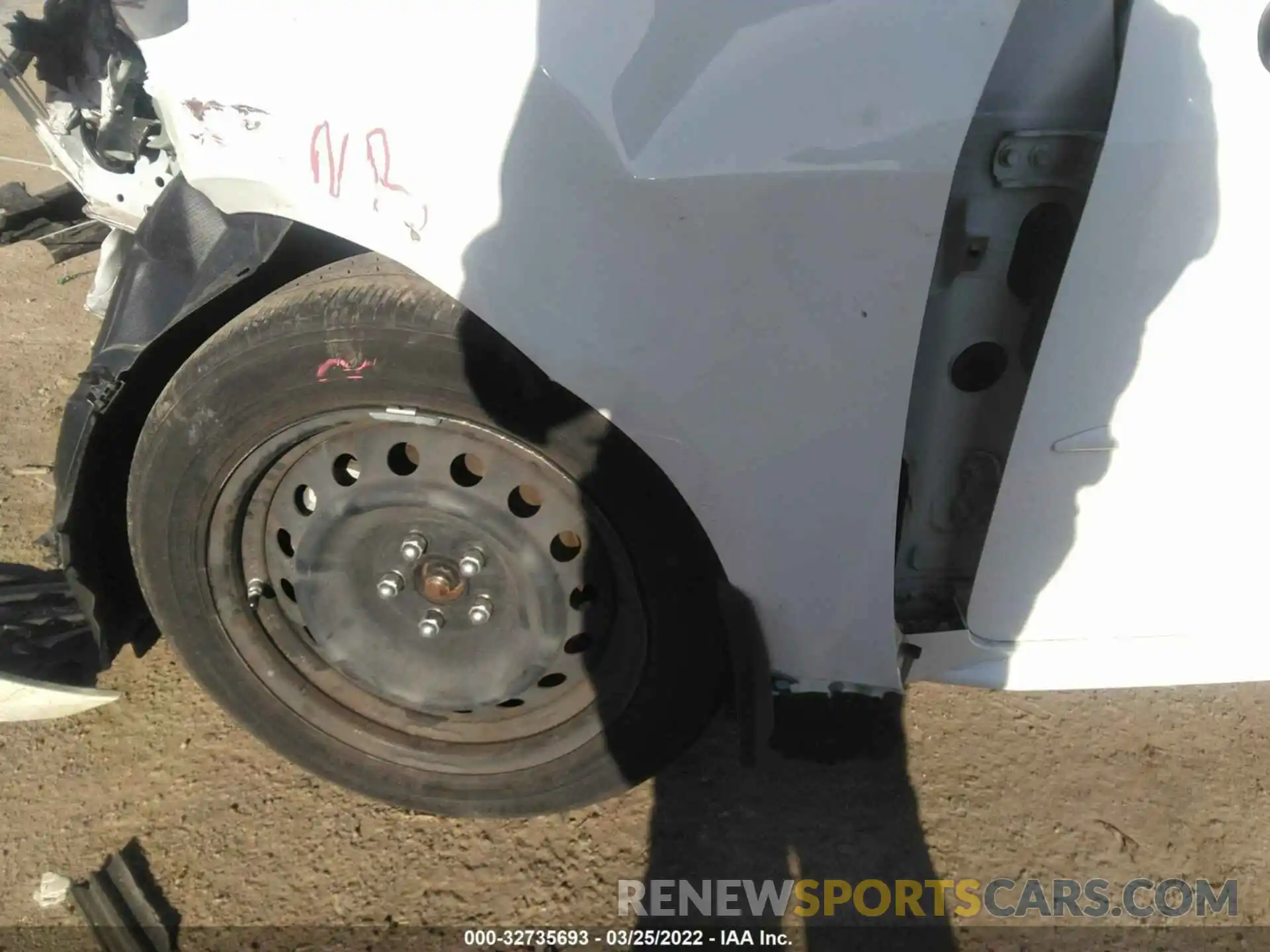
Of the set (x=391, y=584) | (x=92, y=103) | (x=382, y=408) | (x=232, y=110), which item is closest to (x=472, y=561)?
(x=391, y=584)

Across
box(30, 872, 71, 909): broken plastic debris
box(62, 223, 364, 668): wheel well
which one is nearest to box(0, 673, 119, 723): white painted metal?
box(62, 223, 364, 668): wheel well

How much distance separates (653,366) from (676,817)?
120 centimetres

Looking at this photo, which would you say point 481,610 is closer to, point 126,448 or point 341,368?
point 341,368

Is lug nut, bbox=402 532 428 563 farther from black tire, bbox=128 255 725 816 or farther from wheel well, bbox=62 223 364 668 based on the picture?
wheel well, bbox=62 223 364 668

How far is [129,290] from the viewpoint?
183 centimetres

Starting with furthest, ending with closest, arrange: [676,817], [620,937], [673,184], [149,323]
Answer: [676,817], [620,937], [149,323], [673,184]

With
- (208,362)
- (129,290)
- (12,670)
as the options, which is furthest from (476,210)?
(12,670)

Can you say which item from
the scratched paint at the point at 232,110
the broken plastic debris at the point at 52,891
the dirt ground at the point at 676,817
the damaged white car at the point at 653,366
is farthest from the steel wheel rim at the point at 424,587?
the broken plastic debris at the point at 52,891

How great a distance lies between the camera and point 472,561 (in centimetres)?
179

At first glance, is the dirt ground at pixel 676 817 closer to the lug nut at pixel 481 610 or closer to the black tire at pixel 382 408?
the black tire at pixel 382 408

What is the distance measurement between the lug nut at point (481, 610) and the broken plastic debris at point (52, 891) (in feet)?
3.60

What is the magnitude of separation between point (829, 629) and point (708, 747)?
75cm

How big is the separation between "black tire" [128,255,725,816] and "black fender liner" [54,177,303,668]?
0.11 m

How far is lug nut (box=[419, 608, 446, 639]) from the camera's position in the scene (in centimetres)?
186
